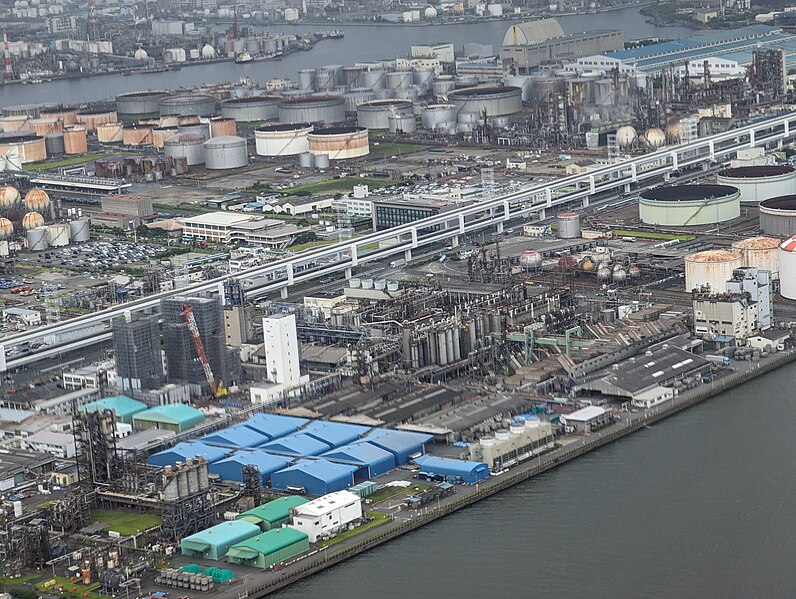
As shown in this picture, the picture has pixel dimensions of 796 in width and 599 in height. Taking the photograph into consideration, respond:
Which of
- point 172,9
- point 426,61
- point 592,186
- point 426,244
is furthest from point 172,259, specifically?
point 172,9

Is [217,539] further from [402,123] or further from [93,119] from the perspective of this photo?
[93,119]

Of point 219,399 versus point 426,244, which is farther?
point 426,244

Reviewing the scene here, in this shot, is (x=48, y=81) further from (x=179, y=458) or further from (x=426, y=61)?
(x=179, y=458)

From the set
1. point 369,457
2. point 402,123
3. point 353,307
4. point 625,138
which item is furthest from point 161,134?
point 369,457

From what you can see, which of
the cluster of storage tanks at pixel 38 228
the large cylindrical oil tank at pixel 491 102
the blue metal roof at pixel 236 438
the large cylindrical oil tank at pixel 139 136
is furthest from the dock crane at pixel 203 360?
the large cylindrical oil tank at pixel 139 136

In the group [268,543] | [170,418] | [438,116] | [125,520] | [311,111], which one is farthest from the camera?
[311,111]

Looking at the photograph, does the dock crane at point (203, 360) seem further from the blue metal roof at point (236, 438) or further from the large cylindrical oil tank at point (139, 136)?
the large cylindrical oil tank at point (139, 136)
